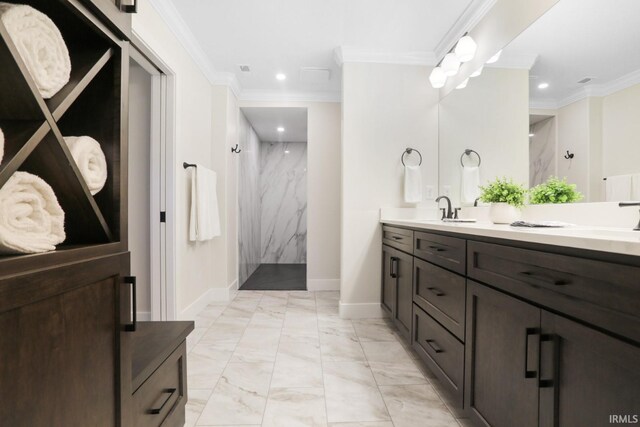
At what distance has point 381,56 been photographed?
2789mm

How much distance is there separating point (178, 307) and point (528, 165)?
270cm

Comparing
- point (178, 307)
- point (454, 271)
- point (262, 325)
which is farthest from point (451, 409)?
point (178, 307)

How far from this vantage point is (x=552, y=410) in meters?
0.82

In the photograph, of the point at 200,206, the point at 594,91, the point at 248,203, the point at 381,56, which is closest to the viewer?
the point at 594,91

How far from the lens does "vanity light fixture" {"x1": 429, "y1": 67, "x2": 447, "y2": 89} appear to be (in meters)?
2.57

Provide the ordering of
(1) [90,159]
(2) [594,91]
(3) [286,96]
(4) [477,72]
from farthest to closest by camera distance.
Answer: (3) [286,96]
(4) [477,72]
(2) [594,91]
(1) [90,159]

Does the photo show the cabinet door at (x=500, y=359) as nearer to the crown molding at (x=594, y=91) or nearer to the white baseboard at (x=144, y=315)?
the crown molding at (x=594, y=91)

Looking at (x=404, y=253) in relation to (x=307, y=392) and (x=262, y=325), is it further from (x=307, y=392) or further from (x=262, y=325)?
(x=262, y=325)

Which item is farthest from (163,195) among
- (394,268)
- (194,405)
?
(394,268)

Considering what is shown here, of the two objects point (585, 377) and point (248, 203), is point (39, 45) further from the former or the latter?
point (248, 203)

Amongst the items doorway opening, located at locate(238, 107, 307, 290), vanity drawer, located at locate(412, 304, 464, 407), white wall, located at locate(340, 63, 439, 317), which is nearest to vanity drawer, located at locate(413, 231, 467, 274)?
vanity drawer, located at locate(412, 304, 464, 407)

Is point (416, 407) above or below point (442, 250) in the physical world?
below

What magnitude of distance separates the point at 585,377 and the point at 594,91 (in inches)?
52.4

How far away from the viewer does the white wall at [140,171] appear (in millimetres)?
2475
